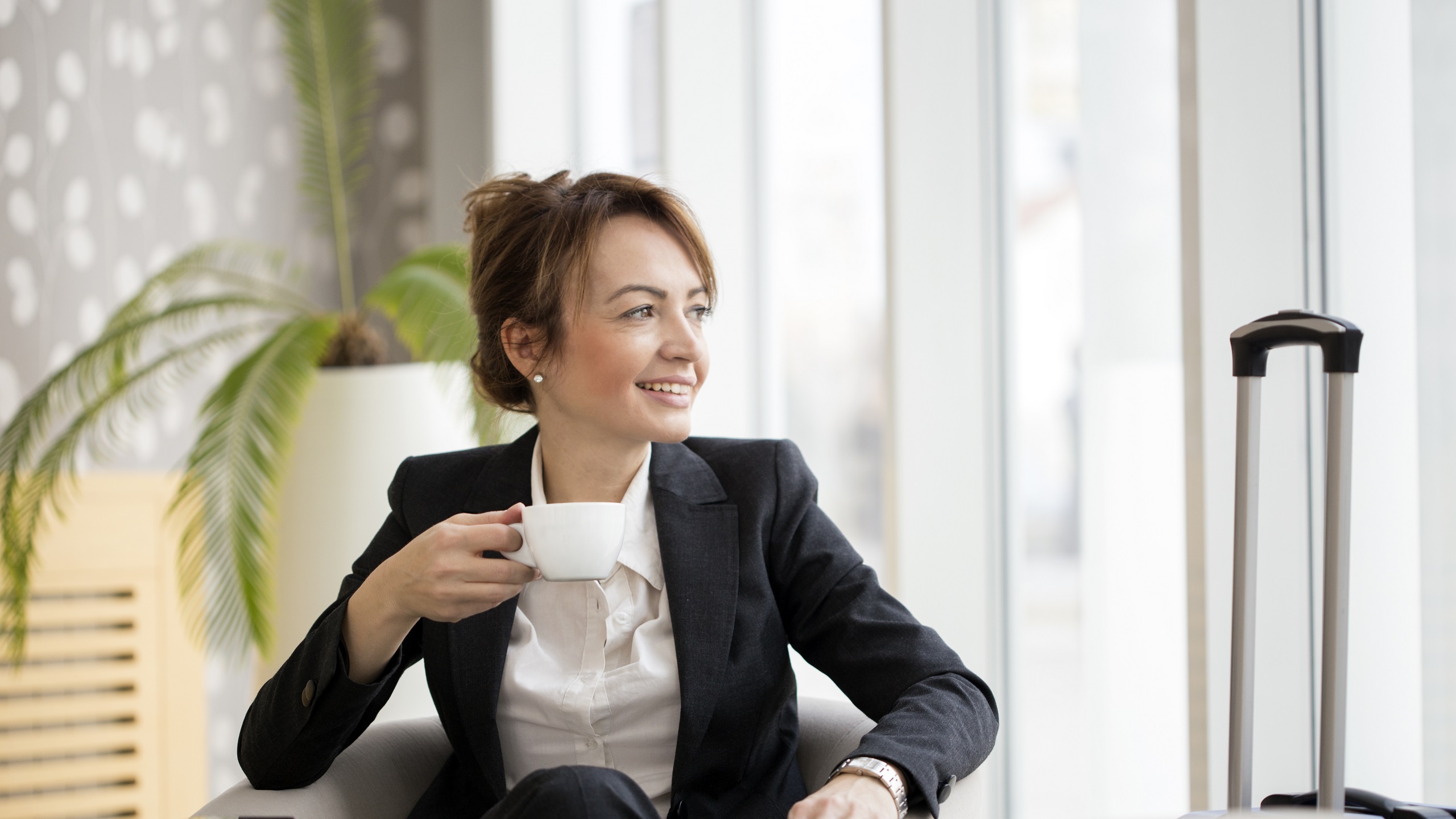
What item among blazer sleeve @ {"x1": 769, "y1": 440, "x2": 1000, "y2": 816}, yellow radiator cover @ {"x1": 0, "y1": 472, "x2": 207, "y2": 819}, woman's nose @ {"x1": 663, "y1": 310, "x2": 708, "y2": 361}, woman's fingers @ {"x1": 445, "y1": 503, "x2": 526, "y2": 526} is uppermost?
woman's nose @ {"x1": 663, "y1": 310, "x2": 708, "y2": 361}

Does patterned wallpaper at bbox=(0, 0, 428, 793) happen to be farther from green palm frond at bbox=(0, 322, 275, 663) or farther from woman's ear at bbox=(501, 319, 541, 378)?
woman's ear at bbox=(501, 319, 541, 378)

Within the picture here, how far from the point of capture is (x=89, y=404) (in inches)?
114

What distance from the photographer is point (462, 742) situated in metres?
1.49

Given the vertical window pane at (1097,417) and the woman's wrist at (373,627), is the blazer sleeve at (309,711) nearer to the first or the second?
the woman's wrist at (373,627)

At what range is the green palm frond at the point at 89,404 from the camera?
2.73 meters

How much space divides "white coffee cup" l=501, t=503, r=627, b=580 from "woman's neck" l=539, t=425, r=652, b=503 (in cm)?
38

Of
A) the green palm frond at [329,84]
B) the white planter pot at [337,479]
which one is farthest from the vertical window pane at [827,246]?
the green palm frond at [329,84]

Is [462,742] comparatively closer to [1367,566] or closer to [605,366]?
[605,366]

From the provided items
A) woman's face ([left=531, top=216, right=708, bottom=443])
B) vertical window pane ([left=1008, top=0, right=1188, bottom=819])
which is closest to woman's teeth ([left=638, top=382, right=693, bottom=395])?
woman's face ([left=531, top=216, right=708, bottom=443])

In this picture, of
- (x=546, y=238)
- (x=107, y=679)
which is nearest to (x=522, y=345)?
(x=546, y=238)

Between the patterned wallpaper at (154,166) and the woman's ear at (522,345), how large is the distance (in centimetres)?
218

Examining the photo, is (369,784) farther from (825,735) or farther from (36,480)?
(36,480)

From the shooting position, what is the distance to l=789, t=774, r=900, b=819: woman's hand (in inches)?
46.1

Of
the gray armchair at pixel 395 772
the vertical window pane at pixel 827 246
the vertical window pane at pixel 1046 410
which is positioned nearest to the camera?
the gray armchair at pixel 395 772
